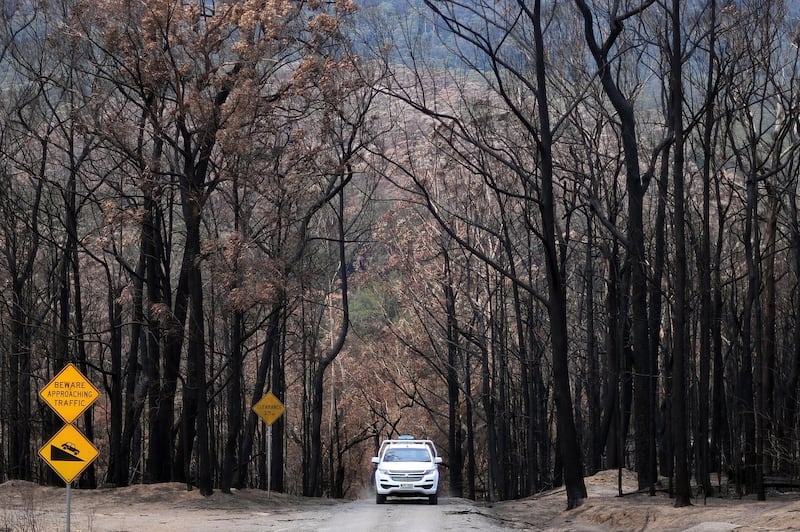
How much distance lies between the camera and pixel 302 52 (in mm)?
29328

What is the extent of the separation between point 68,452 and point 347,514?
10.2 metres

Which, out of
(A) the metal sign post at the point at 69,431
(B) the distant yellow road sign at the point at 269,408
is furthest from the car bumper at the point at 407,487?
(A) the metal sign post at the point at 69,431

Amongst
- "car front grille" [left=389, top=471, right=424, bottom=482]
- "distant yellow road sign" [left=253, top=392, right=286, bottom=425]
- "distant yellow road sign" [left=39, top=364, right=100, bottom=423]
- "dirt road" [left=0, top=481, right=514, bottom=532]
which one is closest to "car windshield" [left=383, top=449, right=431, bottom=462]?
"car front grille" [left=389, top=471, right=424, bottom=482]

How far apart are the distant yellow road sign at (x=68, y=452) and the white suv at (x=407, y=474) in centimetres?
1403

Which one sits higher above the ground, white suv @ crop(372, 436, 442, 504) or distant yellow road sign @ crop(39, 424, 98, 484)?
distant yellow road sign @ crop(39, 424, 98, 484)

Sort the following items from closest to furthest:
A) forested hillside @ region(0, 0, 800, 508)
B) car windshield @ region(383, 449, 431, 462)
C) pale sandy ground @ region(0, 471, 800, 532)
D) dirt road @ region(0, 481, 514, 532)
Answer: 1. pale sandy ground @ region(0, 471, 800, 532)
2. dirt road @ region(0, 481, 514, 532)
3. forested hillside @ region(0, 0, 800, 508)
4. car windshield @ region(383, 449, 431, 462)

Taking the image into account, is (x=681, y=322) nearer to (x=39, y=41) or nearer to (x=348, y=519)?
(x=348, y=519)

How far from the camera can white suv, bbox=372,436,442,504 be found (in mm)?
28500

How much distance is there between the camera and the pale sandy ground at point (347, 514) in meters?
17.0

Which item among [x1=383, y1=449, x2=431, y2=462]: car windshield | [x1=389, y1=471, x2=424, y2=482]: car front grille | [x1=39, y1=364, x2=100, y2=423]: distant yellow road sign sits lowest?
[x1=389, y1=471, x2=424, y2=482]: car front grille

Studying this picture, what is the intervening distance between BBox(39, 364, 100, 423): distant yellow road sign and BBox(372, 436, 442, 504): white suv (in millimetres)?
13994

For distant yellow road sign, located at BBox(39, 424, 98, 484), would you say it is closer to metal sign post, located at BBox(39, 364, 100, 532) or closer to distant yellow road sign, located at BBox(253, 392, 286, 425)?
metal sign post, located at BBox(39, 364, 100, 532)

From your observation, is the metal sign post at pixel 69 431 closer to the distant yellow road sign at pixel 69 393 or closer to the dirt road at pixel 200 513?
the distant yellow road sign at pixel 69 393

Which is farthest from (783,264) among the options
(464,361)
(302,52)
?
(302,52)
